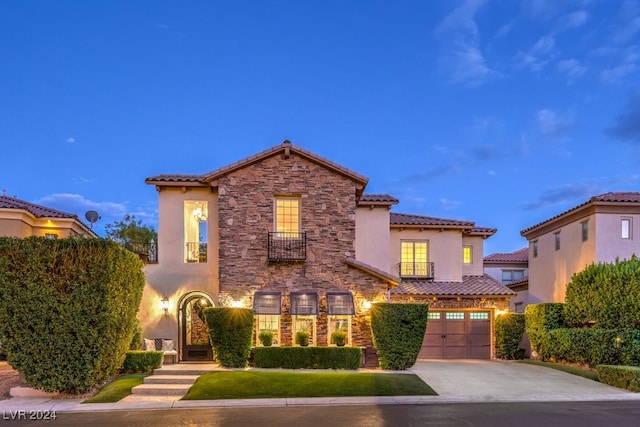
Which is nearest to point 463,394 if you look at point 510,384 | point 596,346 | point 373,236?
point 510,384

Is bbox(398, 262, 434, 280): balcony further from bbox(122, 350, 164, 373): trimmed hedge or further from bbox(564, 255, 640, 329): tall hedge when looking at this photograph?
bbox(122, 350, 164, 373): trimmed hedge

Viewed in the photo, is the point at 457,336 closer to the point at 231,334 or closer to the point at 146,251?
the point at 231,334

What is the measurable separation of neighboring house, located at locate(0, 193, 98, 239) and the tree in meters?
14.2

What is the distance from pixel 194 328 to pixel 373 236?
9.35 metres

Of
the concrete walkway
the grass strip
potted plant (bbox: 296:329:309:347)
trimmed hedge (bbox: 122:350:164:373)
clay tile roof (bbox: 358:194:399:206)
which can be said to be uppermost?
clay tile roof (bbox: 358:194:399:206)

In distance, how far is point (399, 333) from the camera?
17.0 metres

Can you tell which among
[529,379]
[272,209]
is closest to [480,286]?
[529,379]

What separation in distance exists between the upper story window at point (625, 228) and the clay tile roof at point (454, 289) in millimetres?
5683

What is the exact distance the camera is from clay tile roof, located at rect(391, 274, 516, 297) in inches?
856

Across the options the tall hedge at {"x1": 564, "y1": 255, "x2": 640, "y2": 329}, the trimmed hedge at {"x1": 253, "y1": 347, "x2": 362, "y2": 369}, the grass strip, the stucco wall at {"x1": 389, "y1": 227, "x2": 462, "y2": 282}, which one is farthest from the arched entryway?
the tall hedge at {"x1": 564, "y1": 255, "x2": 640, "y2": 329}

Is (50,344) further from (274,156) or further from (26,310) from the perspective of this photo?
(274,156)

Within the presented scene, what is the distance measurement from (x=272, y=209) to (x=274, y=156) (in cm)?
227

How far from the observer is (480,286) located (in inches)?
892

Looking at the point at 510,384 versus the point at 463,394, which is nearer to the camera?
the point at 463,394
